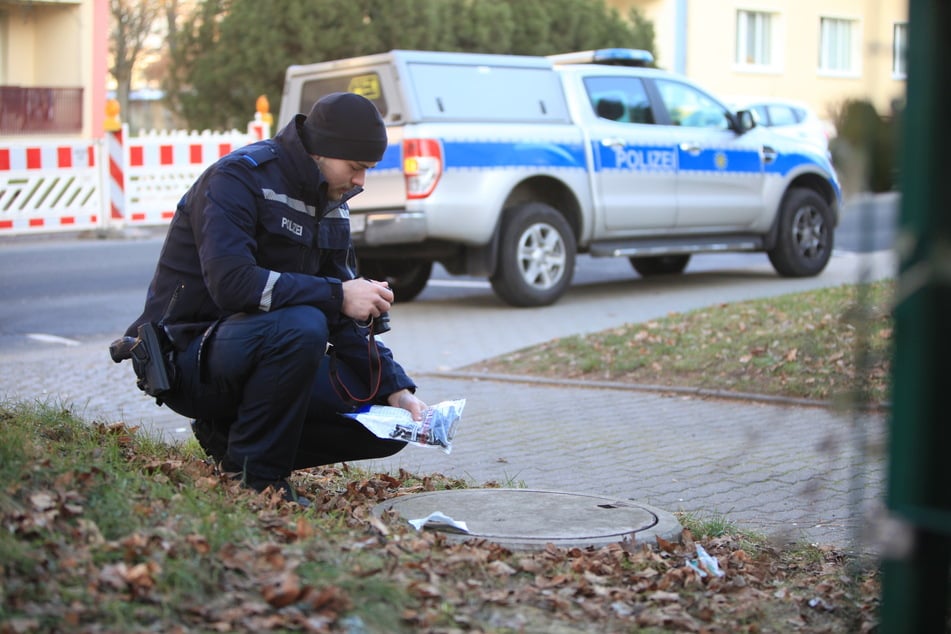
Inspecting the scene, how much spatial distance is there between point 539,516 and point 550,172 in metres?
7.52

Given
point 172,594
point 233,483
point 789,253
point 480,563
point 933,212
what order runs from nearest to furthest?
point 933,212 < point 172,594 < point 480,563 < point 233,483 < point 789,253

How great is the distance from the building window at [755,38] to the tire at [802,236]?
23.7m

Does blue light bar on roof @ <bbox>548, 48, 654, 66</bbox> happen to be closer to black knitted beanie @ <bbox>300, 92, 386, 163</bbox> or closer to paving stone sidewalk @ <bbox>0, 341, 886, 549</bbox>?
paving stone sidewalk @ <bbox>0, 341, 886, 549</bbox>

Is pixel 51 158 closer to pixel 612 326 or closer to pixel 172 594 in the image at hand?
pixel 612 326

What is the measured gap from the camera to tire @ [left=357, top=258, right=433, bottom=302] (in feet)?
40.6

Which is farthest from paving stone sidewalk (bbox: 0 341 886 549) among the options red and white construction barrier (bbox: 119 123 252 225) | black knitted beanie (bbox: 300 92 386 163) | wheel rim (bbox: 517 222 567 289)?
red and white construction barrier (bbox: 119 123 252 225)

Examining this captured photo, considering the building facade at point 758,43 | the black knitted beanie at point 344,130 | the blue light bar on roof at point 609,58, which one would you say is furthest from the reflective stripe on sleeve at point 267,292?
the building facade at point 758,43

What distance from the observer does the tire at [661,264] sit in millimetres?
14594

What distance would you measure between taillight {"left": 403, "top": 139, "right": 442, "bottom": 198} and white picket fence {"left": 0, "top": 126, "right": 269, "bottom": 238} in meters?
7.50

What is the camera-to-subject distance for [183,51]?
2642cm

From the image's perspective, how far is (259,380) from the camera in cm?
431

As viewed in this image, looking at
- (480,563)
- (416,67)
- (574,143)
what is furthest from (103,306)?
(480,563)

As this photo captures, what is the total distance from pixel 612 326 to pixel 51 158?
932cm

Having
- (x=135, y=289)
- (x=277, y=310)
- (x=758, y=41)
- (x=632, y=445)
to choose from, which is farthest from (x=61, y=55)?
(x=277, y=310)
